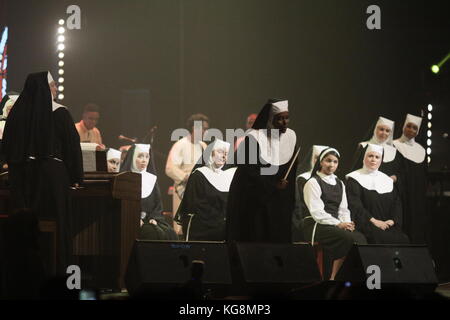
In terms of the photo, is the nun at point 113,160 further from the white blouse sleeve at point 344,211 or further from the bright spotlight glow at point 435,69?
the bright spotlight glow at point 435,69

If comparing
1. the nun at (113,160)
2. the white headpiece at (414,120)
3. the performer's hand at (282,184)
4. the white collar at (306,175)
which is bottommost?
the white collar at (306,175)

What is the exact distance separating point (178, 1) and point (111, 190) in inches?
217

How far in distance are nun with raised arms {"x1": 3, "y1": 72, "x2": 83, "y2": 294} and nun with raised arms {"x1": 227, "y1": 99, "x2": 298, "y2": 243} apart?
145 cm

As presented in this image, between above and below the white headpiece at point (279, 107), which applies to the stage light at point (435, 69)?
above

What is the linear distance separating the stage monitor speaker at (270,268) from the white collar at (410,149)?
13.4 feet

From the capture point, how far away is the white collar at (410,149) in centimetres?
1034

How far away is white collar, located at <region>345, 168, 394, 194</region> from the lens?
31.6ft

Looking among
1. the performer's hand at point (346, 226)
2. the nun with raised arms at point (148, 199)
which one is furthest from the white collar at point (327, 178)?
the nun with raised arms at point (148, 199)

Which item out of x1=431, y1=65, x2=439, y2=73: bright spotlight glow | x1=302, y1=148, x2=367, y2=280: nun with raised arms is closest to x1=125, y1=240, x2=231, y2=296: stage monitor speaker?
x1=302, y1=148, x2=367, y2=280: nun with raised arms

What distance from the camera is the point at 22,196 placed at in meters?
6.75

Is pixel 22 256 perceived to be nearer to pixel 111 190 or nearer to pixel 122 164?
pixel 111 190

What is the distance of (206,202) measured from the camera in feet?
30.0

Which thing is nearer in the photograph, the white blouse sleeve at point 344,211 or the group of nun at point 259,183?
the group of nun at point 259,183

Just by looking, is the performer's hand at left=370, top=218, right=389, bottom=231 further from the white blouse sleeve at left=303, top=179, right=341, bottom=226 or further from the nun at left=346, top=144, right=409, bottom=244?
the white blouse sleeve at left=303, top=179, right=341, bottom=226
